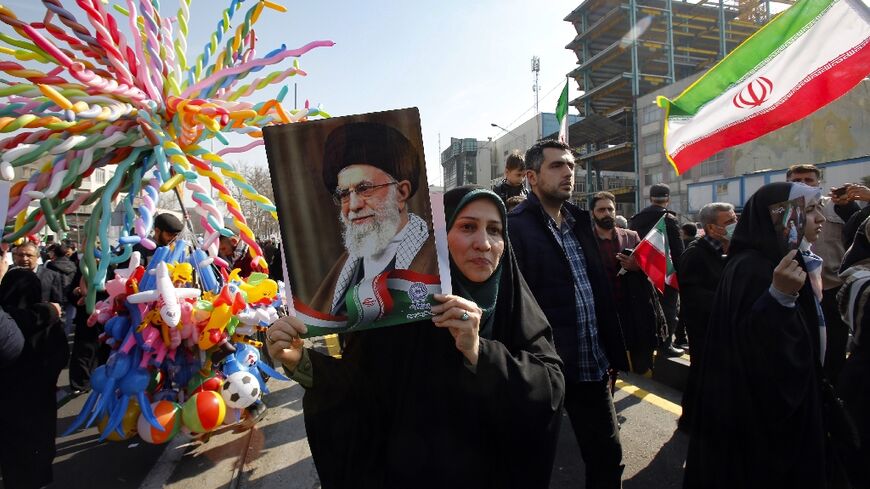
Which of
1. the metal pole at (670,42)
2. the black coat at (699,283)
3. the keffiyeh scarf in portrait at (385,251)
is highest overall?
the metal pole at (670,42)

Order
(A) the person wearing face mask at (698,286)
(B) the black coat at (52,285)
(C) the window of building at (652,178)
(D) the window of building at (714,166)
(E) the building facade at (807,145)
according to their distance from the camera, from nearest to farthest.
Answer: (A) the person wearing face mask at (698,286), (B) the black coat at (52,285), (E) the building facade at (807,145), (D) the window of building at (714,166), (C) the window of building at (652,178)

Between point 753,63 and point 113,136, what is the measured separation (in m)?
4.82

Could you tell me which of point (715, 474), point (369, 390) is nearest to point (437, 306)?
point (369, 390)

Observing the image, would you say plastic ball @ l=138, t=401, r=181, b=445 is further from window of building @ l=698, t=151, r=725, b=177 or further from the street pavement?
window of building @ l=698, t=151, r=725, b=177

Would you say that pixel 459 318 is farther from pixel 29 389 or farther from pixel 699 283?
pixel 699 283

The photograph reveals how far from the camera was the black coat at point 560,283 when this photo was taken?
270cm

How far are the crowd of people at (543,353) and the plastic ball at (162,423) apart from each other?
1.67ft

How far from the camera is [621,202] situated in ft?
161

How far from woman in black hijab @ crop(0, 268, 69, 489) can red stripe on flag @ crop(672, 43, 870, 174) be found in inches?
186

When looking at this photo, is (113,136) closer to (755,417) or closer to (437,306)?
(437,306)

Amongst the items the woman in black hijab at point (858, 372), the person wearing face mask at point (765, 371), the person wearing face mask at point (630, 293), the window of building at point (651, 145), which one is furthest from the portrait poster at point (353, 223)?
the window of building at point (651, 145)

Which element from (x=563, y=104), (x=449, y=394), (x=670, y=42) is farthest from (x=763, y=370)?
(x=670, y=42)

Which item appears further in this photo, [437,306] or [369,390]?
[369,390]

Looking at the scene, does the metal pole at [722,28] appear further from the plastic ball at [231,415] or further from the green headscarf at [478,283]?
the green headscarf at [478,283]
